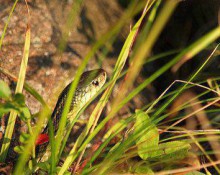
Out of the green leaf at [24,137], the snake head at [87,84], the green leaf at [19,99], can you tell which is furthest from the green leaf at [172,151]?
the snake head at [87,84]

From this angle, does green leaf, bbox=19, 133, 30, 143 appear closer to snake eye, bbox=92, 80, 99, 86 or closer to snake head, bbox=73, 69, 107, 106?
snake head, bbox=73, 69, 107, 106

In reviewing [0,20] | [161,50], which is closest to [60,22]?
[0,20]

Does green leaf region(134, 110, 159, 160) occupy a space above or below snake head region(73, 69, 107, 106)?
below

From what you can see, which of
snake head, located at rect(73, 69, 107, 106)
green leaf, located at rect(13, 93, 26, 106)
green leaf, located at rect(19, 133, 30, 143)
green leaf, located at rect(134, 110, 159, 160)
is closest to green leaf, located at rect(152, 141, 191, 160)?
green leaf, located at rect(134, 110, 159, 160)

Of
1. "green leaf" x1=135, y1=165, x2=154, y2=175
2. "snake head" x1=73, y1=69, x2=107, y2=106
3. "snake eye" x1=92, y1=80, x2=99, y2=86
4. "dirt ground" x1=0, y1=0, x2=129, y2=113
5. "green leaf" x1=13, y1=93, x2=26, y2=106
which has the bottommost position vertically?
"green leaf" x1=135, y1=165, x2=154, y2=175

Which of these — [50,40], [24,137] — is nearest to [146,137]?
[24,137]

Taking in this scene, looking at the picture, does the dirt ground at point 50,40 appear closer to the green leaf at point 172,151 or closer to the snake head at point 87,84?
the snake head at point 87,84
